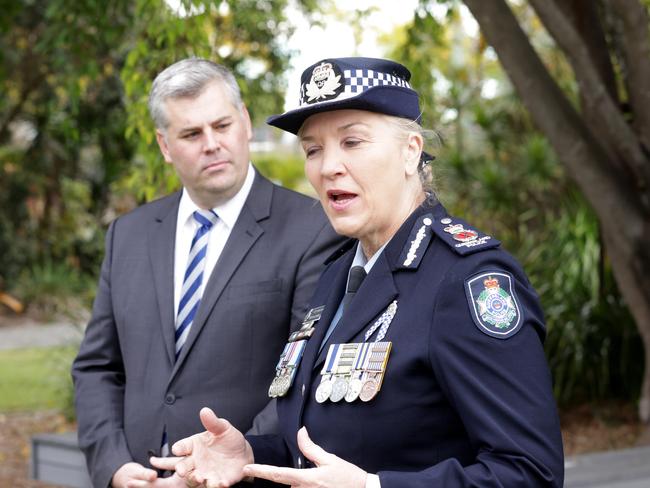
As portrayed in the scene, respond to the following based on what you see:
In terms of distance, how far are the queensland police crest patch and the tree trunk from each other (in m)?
3.59


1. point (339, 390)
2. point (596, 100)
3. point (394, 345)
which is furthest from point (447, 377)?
point (596, 100)

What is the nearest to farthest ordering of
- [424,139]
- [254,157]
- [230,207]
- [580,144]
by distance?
[424,139] < [230,207] < [580,144] < [254,157]

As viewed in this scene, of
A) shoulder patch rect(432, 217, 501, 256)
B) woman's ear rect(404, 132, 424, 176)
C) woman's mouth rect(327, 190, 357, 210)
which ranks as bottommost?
shoulder patch rect(432, 217, 501, 256)

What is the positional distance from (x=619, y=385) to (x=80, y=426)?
572 centimetres

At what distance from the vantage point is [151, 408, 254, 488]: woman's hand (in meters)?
2.48

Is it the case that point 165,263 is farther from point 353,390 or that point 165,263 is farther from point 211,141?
point 353,390

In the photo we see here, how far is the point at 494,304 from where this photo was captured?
2.04 meters

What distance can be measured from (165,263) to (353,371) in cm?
142

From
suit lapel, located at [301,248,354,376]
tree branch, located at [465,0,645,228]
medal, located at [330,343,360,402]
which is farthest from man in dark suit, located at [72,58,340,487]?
tree branch, located at [465,0,645,228]

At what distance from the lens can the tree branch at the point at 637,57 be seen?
5324mm

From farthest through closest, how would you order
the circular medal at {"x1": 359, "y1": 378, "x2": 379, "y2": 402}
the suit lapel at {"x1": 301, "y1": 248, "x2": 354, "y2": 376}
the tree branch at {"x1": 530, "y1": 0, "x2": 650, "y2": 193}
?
the tree branch at {"x1": 530, "y1": 0, "x2": 650, "y2": 193} → the suit lapel at {"x1": 301, "y1": 248, "x2": 354, "y2": 376} → the circular medal at {"x1": 359, "y1": 378, "x2": 379, "y2": 402}

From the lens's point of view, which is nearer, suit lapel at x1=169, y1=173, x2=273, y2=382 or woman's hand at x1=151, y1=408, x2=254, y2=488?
woman's hand at x1=151, y1=408, x2=254, y2=488

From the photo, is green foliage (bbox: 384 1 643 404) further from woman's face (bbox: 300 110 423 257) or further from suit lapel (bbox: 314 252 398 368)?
suit lapel (bbox: 314 252 398 368)

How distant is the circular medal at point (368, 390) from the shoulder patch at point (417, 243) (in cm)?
29
